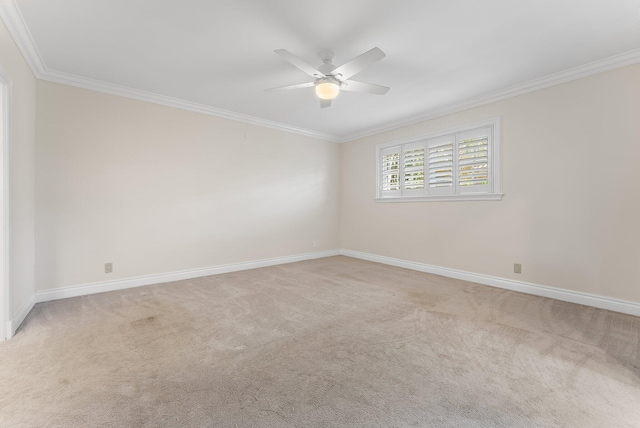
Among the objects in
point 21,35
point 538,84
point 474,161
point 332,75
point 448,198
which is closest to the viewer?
point 21,35

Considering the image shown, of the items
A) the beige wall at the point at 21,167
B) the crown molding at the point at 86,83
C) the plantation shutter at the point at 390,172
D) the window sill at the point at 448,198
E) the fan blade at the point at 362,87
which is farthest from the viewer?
the plantation shutter at the point at 390,172

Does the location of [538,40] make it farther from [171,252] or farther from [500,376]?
[171,252]

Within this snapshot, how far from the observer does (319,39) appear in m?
2.37

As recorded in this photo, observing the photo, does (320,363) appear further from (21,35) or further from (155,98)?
(155,98)

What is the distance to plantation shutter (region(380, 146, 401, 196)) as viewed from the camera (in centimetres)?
487

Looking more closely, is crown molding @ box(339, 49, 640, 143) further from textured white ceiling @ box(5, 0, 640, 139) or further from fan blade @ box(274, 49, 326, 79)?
fan blade @ box(274, 49, 326, 79)

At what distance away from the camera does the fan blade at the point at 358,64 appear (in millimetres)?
2146

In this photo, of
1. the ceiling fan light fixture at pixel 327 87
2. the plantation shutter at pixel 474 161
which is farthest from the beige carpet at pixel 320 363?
the ceiling fan light fixture at pixel 327 87

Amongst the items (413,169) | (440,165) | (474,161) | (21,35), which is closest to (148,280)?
(21,35)

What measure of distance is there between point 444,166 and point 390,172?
41.1 inches

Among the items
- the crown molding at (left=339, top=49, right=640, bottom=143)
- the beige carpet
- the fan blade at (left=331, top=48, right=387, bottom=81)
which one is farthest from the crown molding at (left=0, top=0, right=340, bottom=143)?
the beige carpet

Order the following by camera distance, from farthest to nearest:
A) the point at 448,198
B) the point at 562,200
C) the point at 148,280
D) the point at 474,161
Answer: the point at 448,198 < the point at 474,161 < the point at 148,280 < the point at 562,200

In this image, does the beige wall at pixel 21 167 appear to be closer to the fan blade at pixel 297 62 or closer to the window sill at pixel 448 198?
the fan blade at pixel 297 62

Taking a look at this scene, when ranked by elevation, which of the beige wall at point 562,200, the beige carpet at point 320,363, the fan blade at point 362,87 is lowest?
the beige carpet at point 320,363
